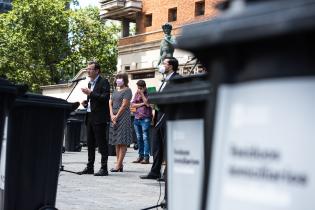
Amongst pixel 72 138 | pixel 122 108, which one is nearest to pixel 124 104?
pixel 122 108

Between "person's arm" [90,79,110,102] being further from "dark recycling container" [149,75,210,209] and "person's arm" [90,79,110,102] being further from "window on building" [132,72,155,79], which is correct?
"window on building" [132,72,155,79]

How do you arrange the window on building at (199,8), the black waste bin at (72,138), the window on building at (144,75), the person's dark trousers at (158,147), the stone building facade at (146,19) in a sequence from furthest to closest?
the stone building facade at (146,19) < the window on building at (199,8) < the window on building at (144,75) < the black waste bin at (72,138) < the person's dark trousers at (158,147)

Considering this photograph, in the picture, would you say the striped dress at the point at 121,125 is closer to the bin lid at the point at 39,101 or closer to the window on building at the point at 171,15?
the bin lid at the point at 39,101

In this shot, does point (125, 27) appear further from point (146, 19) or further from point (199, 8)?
point (199, 8)

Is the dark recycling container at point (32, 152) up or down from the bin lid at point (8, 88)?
down

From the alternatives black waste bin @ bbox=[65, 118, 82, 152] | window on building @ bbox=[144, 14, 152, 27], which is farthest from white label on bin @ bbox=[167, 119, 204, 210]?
window on building @ bbox=[144, 14, 152, 27]

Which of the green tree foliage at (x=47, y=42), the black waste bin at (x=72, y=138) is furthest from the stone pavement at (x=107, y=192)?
the green tree foliage at (x=47, y=42)

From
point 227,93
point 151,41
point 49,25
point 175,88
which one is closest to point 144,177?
point 175,88

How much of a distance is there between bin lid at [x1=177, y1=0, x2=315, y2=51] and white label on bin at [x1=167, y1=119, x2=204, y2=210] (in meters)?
1.26

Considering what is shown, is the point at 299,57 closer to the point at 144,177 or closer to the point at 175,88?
the point at 175,88

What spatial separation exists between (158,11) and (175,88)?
47629mm

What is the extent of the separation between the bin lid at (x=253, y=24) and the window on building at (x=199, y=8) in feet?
147

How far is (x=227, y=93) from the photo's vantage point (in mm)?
2684

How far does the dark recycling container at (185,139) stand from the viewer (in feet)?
12.9
